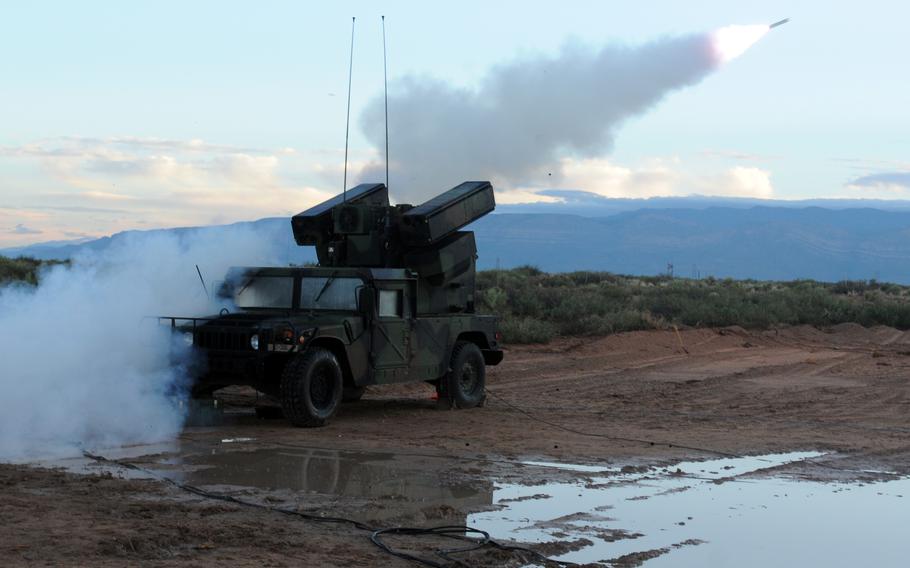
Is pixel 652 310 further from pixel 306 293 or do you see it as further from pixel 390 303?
pixel 306 293

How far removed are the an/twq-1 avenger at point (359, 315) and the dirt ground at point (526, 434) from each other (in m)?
0.55

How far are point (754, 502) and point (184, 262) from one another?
7.65 metres

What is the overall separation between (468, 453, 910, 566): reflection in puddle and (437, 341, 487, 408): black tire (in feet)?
16.2

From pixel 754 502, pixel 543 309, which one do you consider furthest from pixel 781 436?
pixel 543 309

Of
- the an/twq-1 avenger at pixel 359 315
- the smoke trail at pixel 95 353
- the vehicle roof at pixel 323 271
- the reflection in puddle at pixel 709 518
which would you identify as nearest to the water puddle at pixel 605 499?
the reflection in puddle at pixel 709 518

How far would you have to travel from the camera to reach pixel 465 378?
53.5 feet

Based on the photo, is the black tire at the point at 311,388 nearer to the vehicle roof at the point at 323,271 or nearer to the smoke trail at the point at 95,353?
the vehicle roof at the point at 323,271

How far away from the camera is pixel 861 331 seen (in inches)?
1233

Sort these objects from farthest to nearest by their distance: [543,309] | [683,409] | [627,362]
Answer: [543,309] < [627,362] < [683,409]

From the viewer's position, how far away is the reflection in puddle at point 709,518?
830 centimetres

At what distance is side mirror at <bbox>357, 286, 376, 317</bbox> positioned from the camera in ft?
46.0

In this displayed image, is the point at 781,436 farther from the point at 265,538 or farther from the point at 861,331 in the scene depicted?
the point at 861,331

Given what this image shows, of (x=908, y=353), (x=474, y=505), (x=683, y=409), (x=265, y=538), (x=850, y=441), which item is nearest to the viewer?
(x=265, y=538)

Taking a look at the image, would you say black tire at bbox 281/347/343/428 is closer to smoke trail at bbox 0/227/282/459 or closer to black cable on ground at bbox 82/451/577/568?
smoke trail at bbox 0/227/282/459
